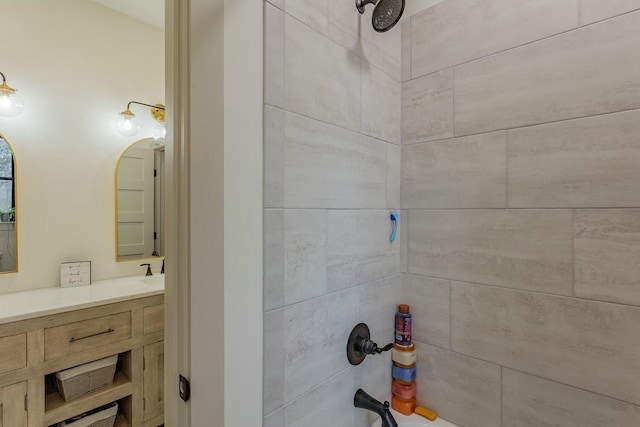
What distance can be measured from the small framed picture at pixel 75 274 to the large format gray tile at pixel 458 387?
2.09m

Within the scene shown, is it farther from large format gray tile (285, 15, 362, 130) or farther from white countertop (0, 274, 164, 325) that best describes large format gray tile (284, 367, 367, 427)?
white countertop (0, 274, 164, 325)

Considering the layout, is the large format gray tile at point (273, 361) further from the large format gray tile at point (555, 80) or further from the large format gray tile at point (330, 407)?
the large format gray tile at point (555, 80)

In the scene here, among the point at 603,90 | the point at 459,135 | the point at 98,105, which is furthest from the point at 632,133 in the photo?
the point at 98,105

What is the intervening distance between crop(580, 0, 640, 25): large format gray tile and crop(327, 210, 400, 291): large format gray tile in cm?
88

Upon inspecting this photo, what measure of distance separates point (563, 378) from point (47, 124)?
2888 millimetres

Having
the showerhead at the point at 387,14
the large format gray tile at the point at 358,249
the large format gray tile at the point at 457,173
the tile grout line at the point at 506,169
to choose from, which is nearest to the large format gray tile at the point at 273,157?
the large format gray tile at the point at 358,249

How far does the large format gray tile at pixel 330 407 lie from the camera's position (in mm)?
890

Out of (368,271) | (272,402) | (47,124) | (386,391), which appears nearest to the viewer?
(272,402)

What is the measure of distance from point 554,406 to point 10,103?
Result: 297 centimetres

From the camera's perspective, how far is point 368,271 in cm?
116

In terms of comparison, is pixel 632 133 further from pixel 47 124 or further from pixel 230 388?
pixel 47 124

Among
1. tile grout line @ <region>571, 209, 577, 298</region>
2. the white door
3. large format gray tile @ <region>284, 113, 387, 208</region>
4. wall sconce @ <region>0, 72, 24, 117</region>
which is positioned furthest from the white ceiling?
tile grout line @ <region>571, 209, 577, 298</region>

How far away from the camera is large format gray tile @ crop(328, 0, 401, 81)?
1.00 metres

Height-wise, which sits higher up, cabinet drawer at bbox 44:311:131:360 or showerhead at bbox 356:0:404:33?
showerhead at bbox 356:0:404:33
